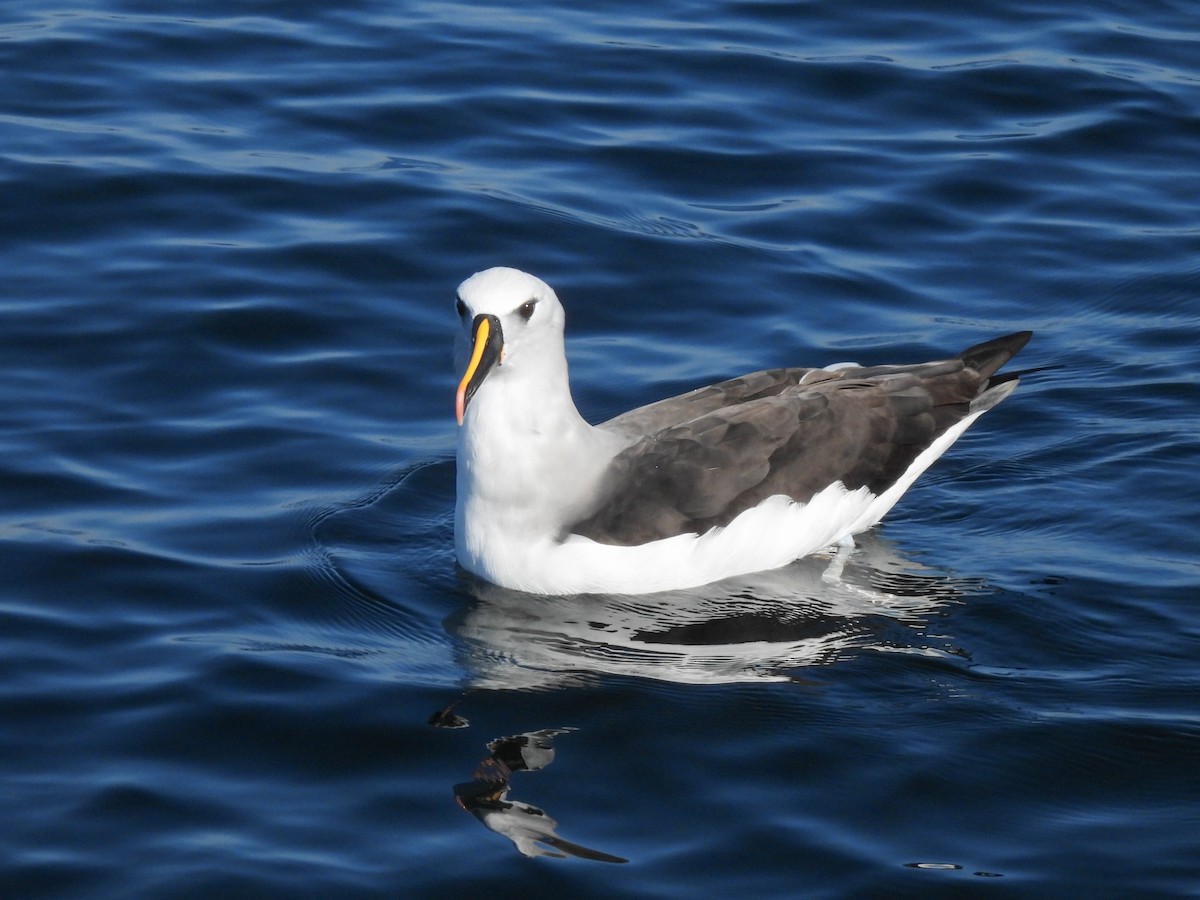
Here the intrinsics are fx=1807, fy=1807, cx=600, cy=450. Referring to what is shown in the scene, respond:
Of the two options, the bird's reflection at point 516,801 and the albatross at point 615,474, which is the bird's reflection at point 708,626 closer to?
the albatross at point 615,474

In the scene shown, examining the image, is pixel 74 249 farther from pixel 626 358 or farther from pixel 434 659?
pixel 434 659

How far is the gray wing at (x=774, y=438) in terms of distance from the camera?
865 cm

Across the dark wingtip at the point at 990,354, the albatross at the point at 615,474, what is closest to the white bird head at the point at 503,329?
the albatross at the point at 615,474

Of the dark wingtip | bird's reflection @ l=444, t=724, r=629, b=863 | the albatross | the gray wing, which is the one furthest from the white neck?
the dark wingtip

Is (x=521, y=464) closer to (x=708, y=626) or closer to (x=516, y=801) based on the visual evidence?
(x=708, y=626)

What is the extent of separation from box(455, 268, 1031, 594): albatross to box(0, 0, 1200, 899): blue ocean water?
21 centimetres

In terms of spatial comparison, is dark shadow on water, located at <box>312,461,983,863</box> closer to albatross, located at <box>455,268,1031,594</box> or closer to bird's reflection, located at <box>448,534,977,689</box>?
bird's reflection, located at <box>448,534,977,689</box>

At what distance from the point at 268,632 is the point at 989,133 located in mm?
8464

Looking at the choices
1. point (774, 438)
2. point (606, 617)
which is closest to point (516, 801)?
point (606, 617)

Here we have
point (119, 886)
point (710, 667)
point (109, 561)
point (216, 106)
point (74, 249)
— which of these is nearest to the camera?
point (119, 886)

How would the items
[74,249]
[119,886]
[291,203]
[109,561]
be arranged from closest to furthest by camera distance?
[119,886] → [109,561] → [74,249] → [291,203]

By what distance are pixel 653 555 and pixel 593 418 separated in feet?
7.17

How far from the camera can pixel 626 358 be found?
11234 millimetres

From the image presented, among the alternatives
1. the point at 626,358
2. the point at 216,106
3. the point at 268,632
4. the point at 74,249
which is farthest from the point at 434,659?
the point at 216,106
